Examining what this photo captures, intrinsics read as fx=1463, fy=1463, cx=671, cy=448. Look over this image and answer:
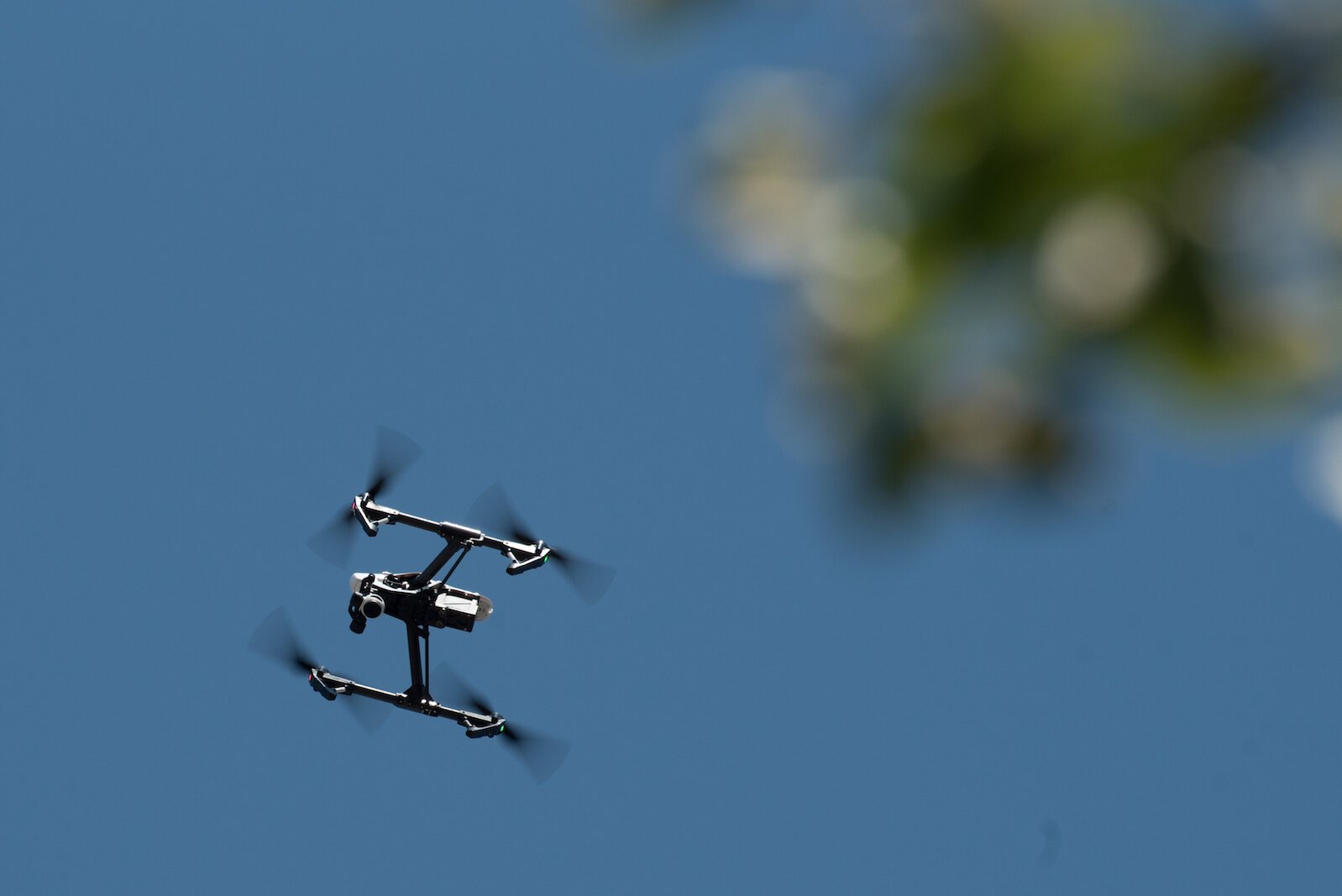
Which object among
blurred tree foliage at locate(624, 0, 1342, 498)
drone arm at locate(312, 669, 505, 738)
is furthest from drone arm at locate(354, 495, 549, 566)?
blurred tree foliage at locate(624, 0, 1342, 498)

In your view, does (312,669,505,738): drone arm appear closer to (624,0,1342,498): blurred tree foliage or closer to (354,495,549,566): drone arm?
(354,495,549,566): drone arm

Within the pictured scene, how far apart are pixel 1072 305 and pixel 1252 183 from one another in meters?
0.22

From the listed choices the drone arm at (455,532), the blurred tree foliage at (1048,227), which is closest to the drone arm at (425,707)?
the drone arm at (455,532)

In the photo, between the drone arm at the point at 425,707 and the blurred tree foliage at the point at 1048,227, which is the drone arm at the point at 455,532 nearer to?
the drone arm at the point at 425,707

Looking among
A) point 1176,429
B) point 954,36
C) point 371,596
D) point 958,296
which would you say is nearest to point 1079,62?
point 954,36

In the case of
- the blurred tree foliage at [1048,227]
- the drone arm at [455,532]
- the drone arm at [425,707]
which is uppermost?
the drone arm at [455,532]

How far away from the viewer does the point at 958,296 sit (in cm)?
159

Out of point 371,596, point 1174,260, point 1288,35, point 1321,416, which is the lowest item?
point 1321,416

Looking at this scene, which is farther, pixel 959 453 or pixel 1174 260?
pixel 959 453

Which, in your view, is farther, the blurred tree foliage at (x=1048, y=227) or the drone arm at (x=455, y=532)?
the drone arm at (x=455, y=532)

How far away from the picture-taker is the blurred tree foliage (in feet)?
4.82

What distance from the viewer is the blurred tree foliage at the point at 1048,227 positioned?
1470 millimetres

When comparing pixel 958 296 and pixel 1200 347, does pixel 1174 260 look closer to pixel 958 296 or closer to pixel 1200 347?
pixel 1200 347

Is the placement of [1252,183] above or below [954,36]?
below
